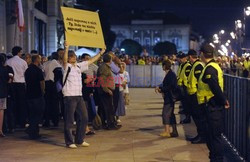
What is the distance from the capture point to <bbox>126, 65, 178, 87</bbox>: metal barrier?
1257 inches

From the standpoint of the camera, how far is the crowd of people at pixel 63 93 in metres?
10.9

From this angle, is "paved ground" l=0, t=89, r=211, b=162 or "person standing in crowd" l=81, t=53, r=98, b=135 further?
"person standing in crowd" l=81, t=53, r=98, b=135

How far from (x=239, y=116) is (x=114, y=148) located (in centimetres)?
259

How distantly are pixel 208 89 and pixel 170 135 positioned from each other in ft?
13.3

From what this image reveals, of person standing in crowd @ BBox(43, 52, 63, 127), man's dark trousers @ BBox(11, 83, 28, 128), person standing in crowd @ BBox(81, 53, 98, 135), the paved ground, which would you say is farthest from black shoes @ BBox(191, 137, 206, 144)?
man's dark trousers @ BBox(11, 83, 28, 128)

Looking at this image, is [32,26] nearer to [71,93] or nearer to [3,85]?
[3,85]

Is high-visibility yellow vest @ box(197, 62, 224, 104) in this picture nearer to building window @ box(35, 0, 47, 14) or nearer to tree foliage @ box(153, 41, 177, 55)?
building window @ box(35, 0, 47, 14)

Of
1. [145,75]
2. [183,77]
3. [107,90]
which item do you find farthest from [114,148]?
[145,75]

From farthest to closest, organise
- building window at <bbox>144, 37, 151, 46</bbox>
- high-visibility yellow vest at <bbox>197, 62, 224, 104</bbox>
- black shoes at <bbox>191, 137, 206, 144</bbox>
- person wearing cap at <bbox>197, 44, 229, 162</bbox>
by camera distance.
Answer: building window at <bbox>144, 37, 151, 46</bbox> → black shoes at <bbox>191, 137, 206, 144</bbox> → high-visibility yellow vest at <bbox>197, 62, 224, 104</bbox> → person wearing cap at <bbox>197, 44, 229, 162</bbox>

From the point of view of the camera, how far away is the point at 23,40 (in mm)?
25500

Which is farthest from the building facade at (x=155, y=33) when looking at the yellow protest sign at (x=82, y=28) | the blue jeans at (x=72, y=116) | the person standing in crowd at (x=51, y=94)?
the blue jeans at (x=72, y=116)

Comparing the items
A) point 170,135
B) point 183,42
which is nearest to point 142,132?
point 170,135

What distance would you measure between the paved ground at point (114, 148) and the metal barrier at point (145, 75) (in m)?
17.7

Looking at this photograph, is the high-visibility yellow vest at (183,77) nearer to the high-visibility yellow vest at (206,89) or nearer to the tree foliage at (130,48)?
the high-visibility yellow vest at (206,89)
